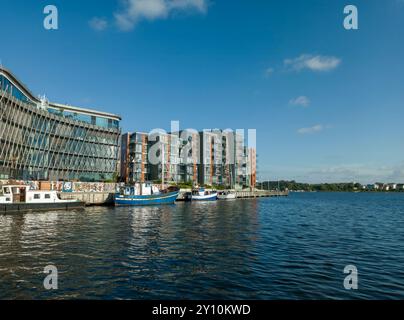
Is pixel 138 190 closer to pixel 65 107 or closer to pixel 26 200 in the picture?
pixel 26 200

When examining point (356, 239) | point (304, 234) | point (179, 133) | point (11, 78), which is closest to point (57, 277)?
point (304, 234)

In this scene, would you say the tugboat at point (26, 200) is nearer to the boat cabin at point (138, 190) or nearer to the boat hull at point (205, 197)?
the boat cabin at point (138, 190)

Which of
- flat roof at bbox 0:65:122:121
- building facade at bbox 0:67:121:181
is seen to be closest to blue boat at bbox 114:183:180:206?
building facade at bbox 0:67:121:181

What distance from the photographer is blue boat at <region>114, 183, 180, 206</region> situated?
219 ft

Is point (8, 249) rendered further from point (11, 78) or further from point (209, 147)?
point (209, 147)

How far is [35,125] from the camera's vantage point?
75.6 meters

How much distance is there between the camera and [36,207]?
49.8 metres

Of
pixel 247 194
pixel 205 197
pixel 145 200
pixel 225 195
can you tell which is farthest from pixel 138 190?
pixel 247 194

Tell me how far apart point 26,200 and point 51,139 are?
3600 cm

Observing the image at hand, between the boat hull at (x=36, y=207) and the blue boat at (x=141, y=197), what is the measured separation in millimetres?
10815

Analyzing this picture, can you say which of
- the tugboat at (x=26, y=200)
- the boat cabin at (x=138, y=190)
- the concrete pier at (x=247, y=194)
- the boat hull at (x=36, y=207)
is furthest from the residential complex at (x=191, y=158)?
the tugboat at (x=26, y=200)

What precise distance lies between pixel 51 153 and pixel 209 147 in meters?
74.4

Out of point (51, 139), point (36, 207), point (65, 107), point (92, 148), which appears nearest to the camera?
point (36, 207)

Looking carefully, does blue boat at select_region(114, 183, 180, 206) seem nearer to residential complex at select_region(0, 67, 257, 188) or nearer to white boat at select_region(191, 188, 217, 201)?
white boat at select_region(191, 188, 217, 201)
